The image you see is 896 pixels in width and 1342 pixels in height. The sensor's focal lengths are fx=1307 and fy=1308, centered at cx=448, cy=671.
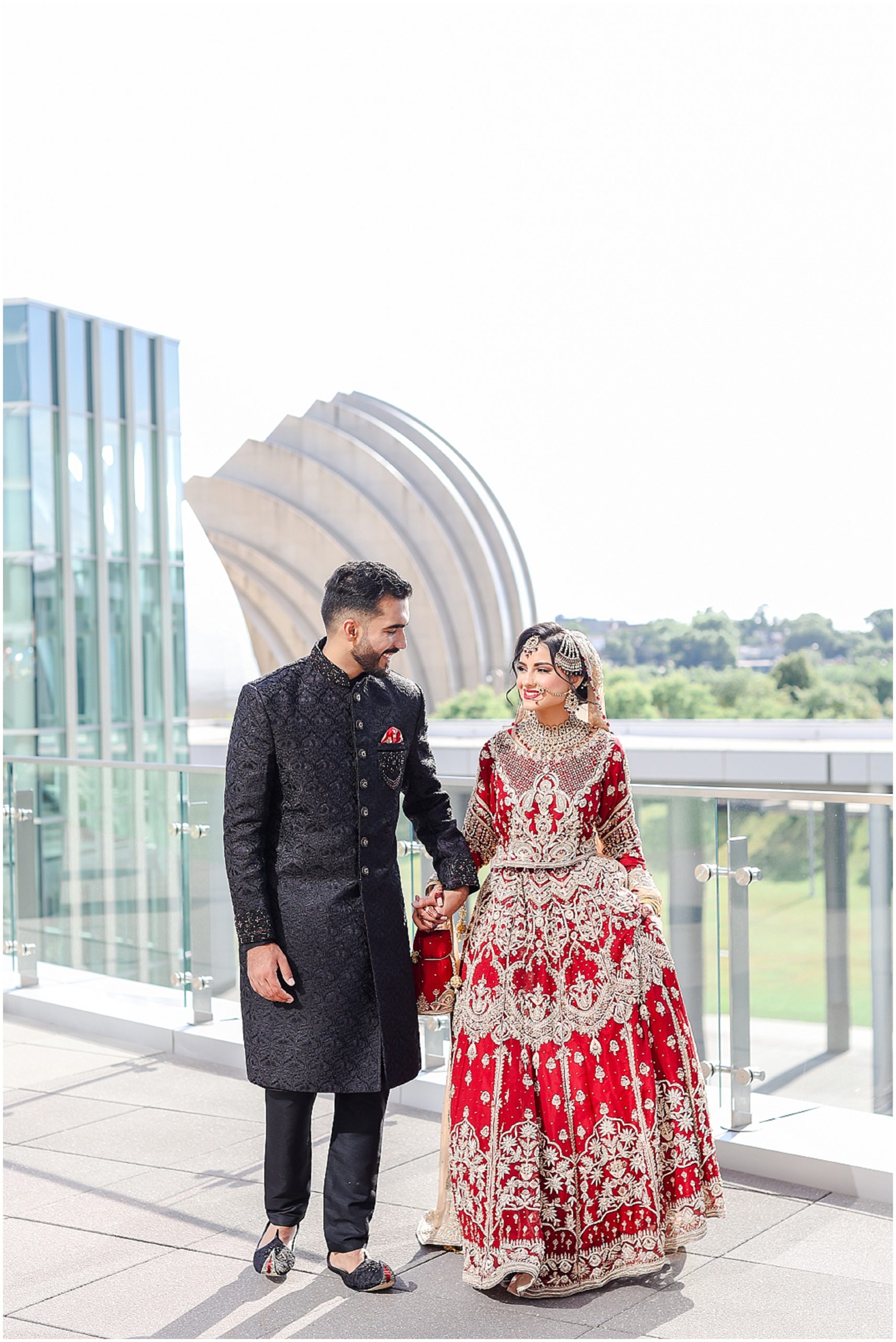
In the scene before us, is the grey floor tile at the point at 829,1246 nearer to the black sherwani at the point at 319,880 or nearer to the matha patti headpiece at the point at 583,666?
the black sherwani at the point at 319,880

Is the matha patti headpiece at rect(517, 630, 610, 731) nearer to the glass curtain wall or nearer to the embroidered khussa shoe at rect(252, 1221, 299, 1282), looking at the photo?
the embroidered khussa shoe at rect(252, 1221, 299, 1282)

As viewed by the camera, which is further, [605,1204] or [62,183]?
[62,183]

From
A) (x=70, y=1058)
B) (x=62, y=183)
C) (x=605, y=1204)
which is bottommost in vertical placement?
(x=70, y=1058)

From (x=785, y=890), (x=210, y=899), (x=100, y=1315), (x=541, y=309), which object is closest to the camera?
(x=100, y=1315)

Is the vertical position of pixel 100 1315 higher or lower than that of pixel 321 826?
lower

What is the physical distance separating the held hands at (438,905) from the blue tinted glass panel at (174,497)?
18.1 metres

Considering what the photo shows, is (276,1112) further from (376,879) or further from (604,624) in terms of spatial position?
(604,624)

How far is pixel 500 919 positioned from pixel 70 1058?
2.47m

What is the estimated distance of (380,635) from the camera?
273 centimetres

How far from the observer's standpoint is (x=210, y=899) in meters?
5.02

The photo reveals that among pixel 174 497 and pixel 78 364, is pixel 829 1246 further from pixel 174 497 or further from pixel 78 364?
pixel 174 497

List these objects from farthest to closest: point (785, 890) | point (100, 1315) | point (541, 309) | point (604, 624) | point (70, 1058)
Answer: point (541, 309) → point (604, 624) → point (785, 890) → point (70, 1058) → point (100, 1315)

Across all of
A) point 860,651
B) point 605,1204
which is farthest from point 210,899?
point 860,651

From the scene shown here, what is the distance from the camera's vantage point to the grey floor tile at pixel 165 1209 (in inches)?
120
